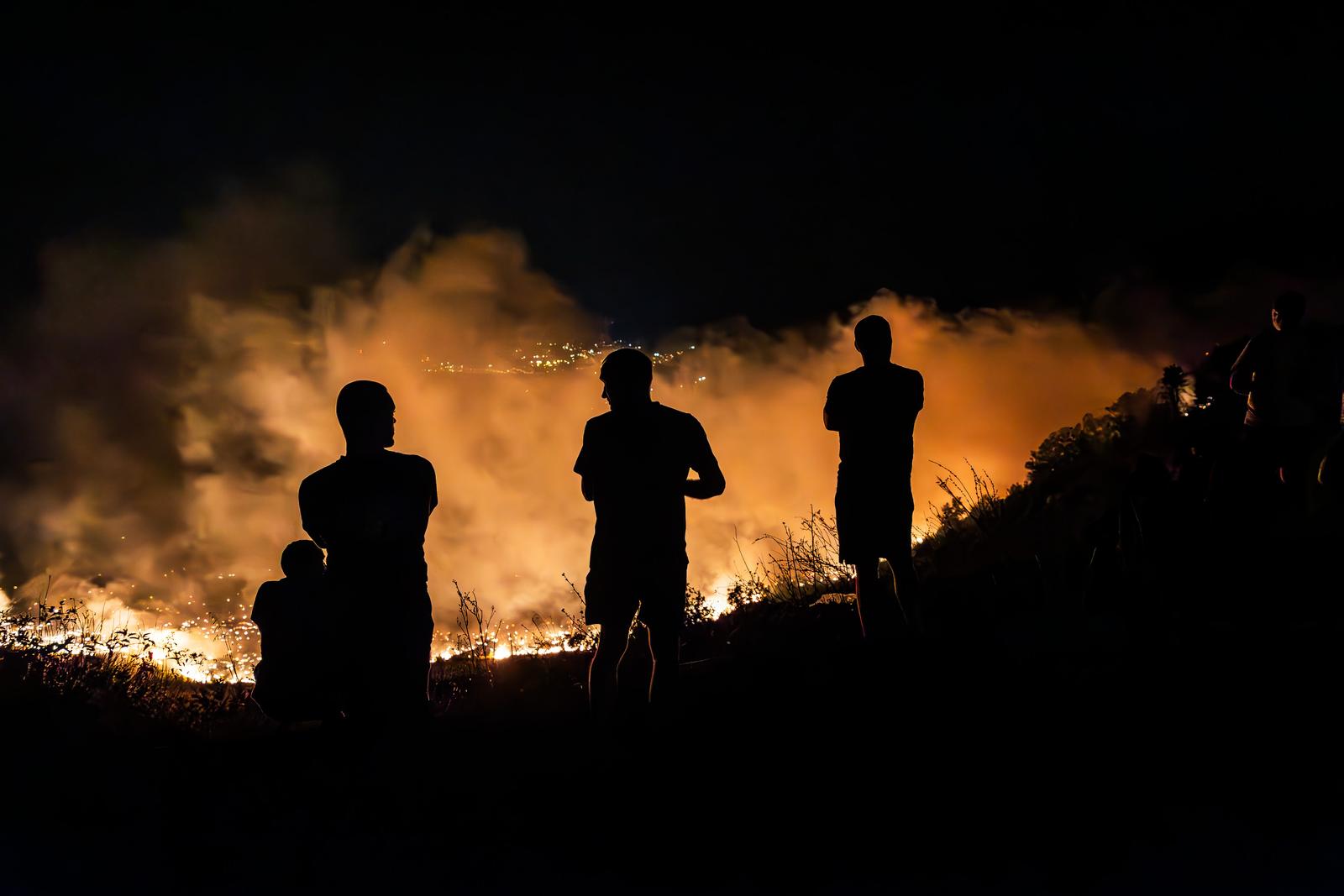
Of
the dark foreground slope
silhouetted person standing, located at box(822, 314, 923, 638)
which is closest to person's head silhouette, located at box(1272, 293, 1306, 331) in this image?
the dark foreground slope

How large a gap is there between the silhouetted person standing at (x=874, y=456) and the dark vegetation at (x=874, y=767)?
2.08 feet

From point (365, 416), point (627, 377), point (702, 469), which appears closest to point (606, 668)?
point (702, 469)

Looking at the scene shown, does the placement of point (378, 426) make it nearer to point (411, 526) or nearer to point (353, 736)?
point (411, 526)

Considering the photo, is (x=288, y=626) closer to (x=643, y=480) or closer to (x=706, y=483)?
(x=643, y=480)

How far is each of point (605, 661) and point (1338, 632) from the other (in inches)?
171

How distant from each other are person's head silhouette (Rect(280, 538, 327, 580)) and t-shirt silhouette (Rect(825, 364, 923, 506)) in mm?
3147

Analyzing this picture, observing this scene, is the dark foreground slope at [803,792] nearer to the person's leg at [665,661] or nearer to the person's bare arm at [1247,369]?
the person's leg at [665,661]

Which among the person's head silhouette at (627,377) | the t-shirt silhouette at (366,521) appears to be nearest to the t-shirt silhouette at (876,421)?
the person's head silhouette at (627,377)

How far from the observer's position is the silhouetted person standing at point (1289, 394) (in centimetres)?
619

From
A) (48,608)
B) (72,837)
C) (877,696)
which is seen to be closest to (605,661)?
(877,696)

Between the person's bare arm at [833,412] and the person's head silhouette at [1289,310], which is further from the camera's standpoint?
the person's head silhouette at [1289,310]

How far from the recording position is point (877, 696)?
5.11 meters

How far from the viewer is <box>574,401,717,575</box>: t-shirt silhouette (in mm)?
4695

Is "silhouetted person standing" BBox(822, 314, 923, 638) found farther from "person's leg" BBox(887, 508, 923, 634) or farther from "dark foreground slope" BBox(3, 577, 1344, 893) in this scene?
"dark foreground slope" BBox(3, 577, 1344, 893)
